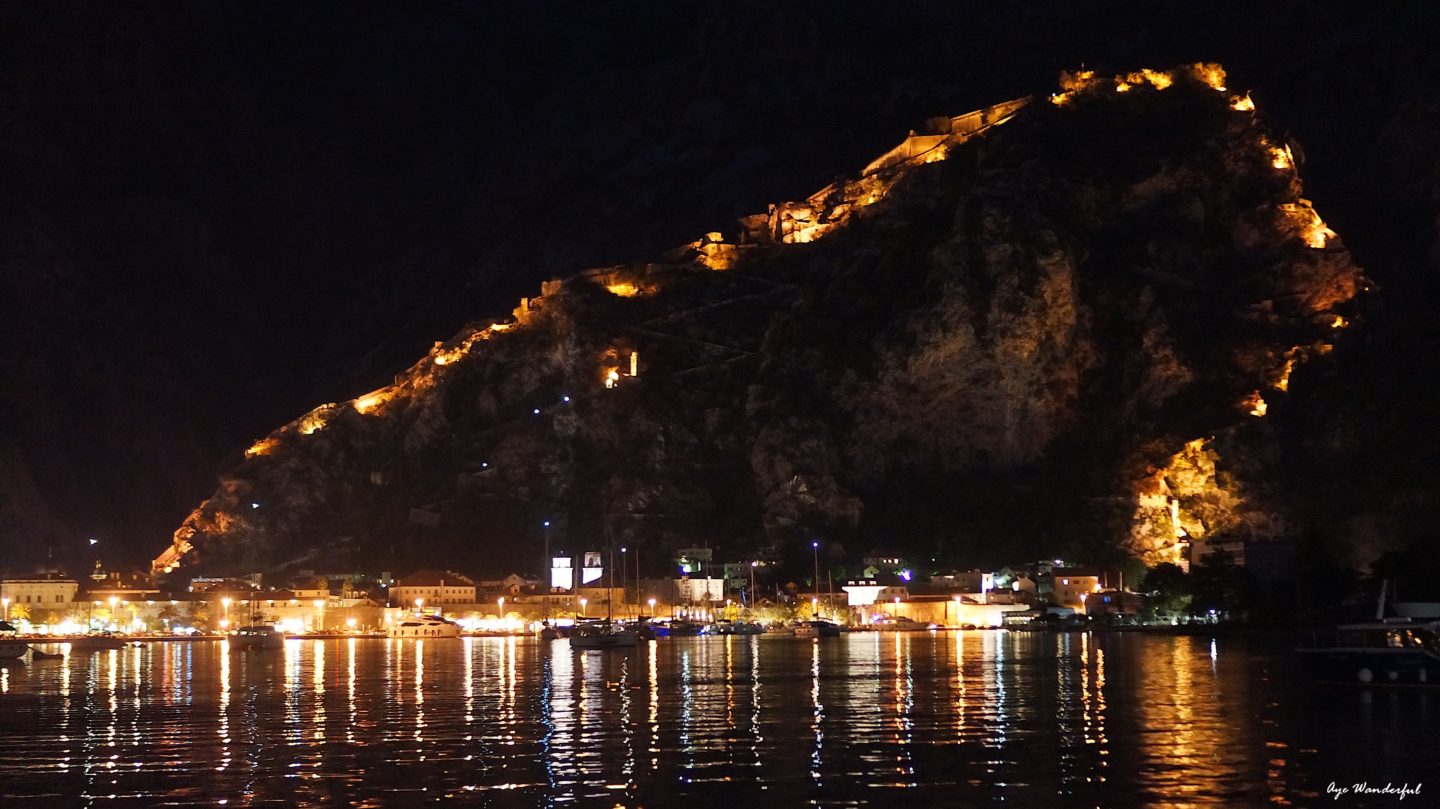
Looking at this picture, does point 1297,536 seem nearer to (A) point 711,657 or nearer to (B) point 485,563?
(A) point 711,657

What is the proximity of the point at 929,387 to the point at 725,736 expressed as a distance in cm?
8865

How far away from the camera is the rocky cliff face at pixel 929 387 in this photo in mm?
115125

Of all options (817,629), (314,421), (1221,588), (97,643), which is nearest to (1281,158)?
(1221,588)

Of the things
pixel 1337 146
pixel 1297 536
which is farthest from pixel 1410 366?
pixel 1337 146

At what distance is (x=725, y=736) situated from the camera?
34594 mm

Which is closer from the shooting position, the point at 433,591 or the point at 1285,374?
the point at 1285,374

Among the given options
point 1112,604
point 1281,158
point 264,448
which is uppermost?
point 1281,158

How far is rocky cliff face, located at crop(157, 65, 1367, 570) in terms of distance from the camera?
115 m

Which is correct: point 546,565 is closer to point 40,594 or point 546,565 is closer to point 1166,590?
point 40,594

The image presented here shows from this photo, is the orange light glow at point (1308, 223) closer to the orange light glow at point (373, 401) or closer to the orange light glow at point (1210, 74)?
the orange light glow at point (1210, 74)

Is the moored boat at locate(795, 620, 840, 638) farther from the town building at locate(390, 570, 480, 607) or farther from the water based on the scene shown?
the water

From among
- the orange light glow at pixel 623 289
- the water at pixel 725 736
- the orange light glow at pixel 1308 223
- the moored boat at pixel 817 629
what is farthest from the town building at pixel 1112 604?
the orange light glow at pixel 623 289

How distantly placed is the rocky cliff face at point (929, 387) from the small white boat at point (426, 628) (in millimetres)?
11330

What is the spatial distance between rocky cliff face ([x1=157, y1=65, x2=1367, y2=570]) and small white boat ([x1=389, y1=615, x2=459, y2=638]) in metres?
11.3
